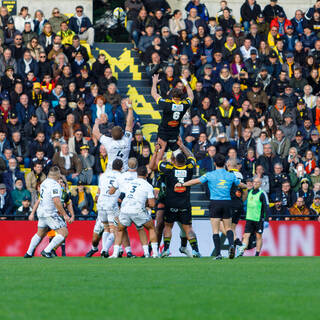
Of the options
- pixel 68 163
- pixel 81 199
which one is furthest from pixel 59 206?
pixel 68 163

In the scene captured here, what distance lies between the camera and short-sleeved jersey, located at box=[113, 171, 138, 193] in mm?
18172

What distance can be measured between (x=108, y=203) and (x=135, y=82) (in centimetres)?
1133

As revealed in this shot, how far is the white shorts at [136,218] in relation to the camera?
59.4ft

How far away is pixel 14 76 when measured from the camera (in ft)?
86.5

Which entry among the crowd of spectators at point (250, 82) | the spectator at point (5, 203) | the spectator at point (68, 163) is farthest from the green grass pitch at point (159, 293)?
the crowd of spectators at point (250, 82)

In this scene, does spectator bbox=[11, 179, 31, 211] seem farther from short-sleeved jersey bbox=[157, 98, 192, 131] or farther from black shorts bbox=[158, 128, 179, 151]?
short-sleeved jersey bbox=[157, 98, 192, 131]

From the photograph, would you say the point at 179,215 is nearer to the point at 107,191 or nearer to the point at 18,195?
the point at 107,191

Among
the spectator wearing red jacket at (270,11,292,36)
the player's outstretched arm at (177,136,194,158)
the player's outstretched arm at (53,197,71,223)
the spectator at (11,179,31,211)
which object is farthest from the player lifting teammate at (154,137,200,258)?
the spectator wearing red jacket at (270,11,292,36)

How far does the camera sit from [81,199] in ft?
78.2

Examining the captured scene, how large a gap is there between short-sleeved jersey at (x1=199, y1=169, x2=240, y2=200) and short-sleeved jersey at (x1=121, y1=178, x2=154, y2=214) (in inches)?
56.1

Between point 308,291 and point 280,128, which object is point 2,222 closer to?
point 280,128

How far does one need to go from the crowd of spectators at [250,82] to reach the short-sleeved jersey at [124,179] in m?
6.29

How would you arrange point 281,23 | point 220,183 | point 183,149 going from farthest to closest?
point 281,23 → point 183,149 → point 220,183

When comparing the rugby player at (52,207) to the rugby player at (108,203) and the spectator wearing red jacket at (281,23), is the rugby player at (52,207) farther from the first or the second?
the spectator wearing red jacket at (281,23)
